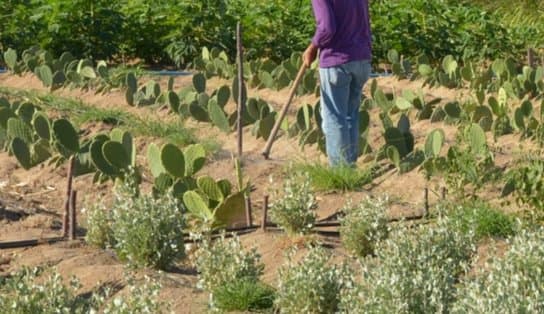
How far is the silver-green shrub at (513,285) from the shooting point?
4.55 meters

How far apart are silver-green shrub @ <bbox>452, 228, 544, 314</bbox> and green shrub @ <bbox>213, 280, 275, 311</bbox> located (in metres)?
0.96

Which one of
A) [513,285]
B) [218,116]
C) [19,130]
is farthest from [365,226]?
[218,116]

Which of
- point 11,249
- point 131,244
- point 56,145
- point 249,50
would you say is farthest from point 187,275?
point 249,50

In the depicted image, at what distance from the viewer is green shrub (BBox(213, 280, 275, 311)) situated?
5777mm

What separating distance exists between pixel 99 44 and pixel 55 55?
476 mm

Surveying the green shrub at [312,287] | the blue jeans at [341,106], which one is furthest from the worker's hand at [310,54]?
the green shrub at [312,287]

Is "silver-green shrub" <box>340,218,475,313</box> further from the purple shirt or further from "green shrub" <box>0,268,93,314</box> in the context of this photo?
the purple shirt

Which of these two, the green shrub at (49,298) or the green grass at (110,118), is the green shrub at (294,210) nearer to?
the green shrub at (49,298)

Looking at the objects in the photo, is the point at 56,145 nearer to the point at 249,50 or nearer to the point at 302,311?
the point at 302,311

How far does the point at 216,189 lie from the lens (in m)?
7.54

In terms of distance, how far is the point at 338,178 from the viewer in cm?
847

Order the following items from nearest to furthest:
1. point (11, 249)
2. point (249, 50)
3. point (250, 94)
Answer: point (11, 249) → point (250, 94) → point (249, 50)

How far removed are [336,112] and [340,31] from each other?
51 cm

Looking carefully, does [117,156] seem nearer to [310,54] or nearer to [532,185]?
[310,54]
